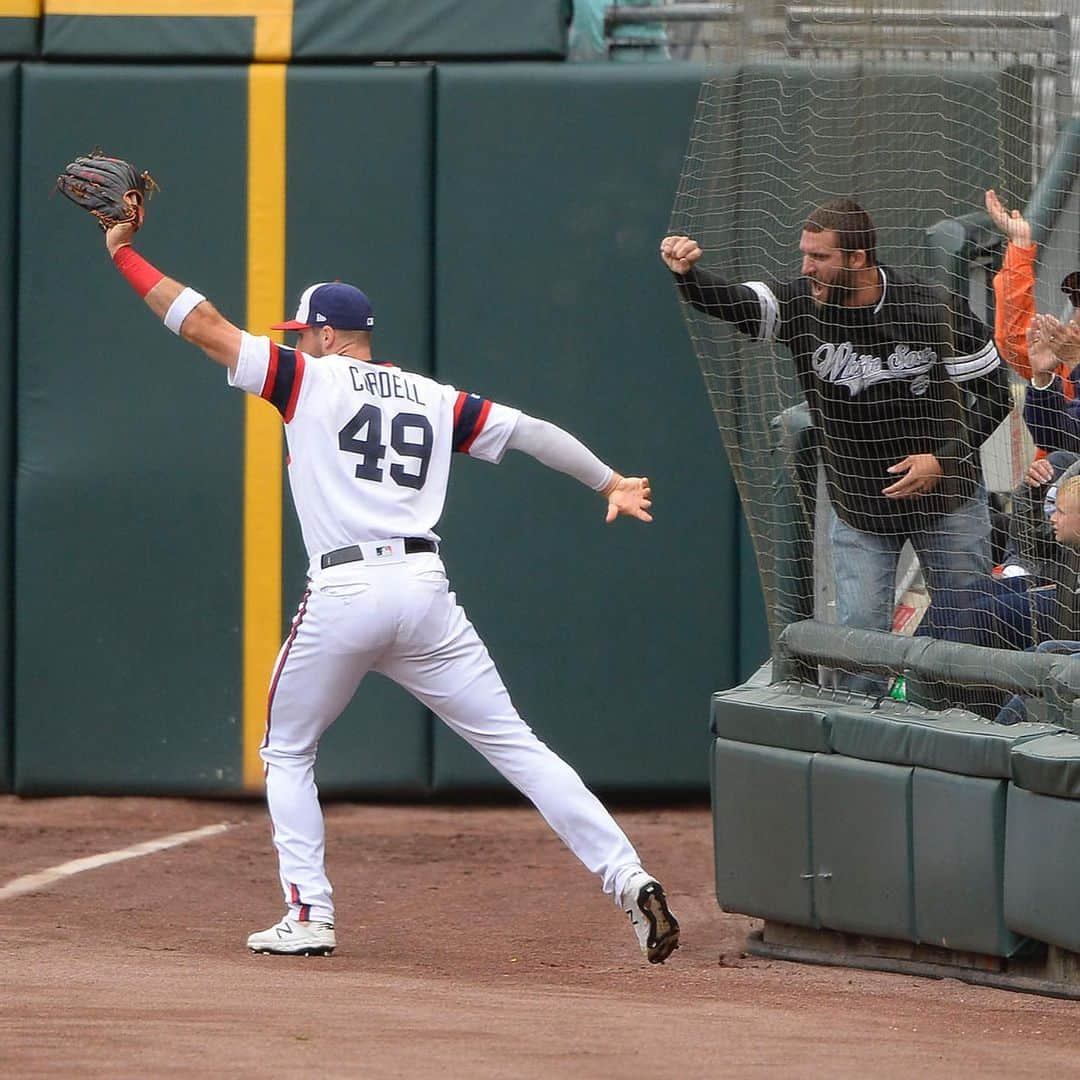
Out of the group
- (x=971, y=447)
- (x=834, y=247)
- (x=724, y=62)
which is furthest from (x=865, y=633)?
(x=724, y=62)

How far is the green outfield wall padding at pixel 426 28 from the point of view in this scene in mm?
8203

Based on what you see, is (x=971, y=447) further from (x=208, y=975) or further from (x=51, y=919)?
(x=51, y=919)

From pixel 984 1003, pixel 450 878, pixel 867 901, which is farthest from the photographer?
pixel 450 878

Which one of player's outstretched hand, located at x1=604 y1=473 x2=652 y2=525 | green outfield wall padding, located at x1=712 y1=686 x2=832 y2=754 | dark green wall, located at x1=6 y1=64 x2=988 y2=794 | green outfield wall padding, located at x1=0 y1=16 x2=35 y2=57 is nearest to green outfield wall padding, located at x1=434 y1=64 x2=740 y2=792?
dark green wall, located at x1=6 y1=64 x2=988 y2=794

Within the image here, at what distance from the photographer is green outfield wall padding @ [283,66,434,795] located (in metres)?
8.23

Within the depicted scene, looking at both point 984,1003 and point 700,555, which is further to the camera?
point 700,555

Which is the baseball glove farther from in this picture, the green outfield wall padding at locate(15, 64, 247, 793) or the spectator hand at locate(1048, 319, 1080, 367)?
the green outfield wall padding at locate(15, 64, 247, 793)

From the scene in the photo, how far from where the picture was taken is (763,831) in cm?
589

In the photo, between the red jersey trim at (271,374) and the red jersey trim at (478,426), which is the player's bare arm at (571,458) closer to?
the red jersey trim at (478,426)

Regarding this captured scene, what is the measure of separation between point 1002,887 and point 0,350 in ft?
16.4

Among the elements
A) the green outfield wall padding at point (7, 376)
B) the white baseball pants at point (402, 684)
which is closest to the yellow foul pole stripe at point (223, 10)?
the green outfield wall padding at point (7, 376)

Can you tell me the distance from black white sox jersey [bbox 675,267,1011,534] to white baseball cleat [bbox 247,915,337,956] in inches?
77.6

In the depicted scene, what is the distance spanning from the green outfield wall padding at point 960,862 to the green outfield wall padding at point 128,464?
3.74 metres

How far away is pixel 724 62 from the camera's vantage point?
20.0 feet
